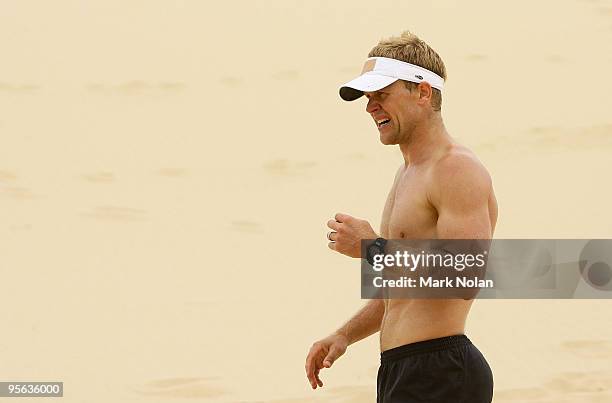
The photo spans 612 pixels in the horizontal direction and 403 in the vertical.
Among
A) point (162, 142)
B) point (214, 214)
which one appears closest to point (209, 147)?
point (162, 142)

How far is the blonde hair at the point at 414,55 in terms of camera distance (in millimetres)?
4133

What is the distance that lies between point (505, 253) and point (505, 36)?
17.4 feet

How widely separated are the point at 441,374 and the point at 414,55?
1.08 m

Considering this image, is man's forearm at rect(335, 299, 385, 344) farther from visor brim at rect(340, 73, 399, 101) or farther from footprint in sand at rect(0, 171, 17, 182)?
footprint in sand at rect(0, 171, 17, 182)

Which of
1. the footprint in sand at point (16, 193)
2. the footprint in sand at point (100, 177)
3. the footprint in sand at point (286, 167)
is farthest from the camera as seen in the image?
the footprint in sand at point (286, 167)

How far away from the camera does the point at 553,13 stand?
1420 centimetres

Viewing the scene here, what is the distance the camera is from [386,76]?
410 cm

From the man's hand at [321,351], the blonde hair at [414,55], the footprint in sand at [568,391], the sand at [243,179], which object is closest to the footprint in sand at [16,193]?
the sand at [243,179]

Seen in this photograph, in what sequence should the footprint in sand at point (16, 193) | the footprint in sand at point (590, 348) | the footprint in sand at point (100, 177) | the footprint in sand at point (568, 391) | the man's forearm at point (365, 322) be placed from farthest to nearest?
1. the footprint in sand at point (100, 177)
2. the footprint in sand at point (16, 193)
3. the footprint in sand at point (590, 348)
4. the footprint in sand at point (568, 391)
5. the man's forearm at point (365, 322)

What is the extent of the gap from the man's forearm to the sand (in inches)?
142

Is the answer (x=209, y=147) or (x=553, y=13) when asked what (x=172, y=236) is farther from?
(x=553, y=13)

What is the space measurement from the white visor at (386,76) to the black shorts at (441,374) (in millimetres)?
866

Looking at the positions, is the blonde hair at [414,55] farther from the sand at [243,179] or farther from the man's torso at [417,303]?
the sand at [243,179]

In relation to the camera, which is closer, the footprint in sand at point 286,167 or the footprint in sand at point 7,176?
the footprint in sand at point 7,176
